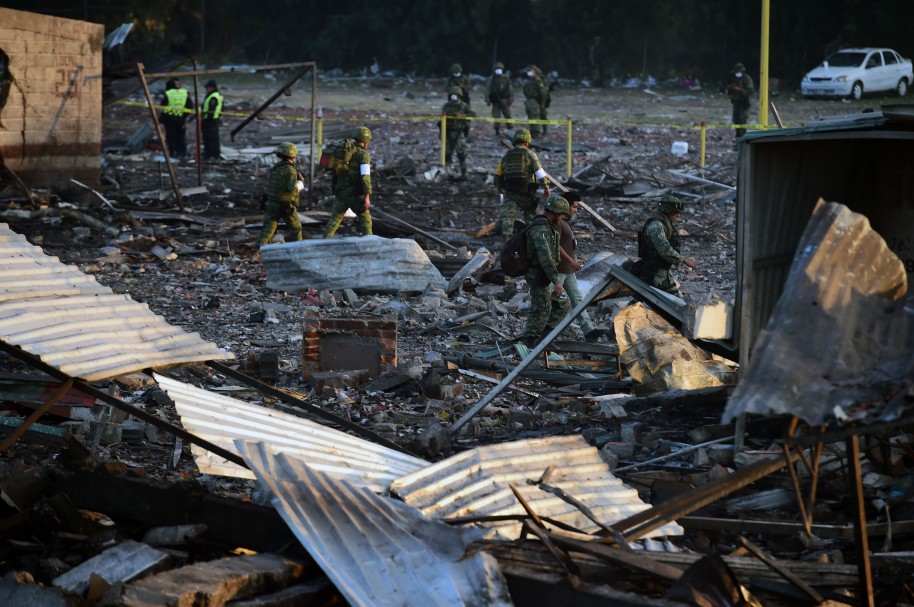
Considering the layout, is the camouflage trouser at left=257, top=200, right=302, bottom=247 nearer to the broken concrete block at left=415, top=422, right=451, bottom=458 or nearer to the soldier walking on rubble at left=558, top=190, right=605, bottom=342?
the soldier walking on rubble at left=558, top=190, right=605, bottom=342

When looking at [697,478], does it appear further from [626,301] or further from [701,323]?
[626,301]

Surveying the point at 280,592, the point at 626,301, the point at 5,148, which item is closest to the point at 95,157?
the point at 5,148

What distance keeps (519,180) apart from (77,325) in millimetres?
8797

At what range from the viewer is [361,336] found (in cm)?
918

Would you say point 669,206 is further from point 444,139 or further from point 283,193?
point 444,139

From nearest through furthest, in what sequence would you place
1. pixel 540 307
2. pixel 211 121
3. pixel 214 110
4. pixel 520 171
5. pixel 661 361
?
pixel 661 361 < pixel 540 307 < pixel 520 171 < pixel 214 110 < pixel 211 121

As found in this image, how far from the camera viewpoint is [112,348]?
5336 millimetres

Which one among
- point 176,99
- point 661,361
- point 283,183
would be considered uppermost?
point 176,99

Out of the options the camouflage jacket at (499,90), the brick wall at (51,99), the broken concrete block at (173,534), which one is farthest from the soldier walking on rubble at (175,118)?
the broken concrete block at (173,534)

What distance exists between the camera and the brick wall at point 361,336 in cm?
905

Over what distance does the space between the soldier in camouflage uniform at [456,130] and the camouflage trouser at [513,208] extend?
5.39 meters

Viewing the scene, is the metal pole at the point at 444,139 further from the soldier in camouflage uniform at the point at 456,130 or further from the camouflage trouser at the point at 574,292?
the camouflage trouser at the point at 574,292

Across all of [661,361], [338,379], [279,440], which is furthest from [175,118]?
[279,440]

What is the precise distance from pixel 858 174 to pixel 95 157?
11.6 metres
